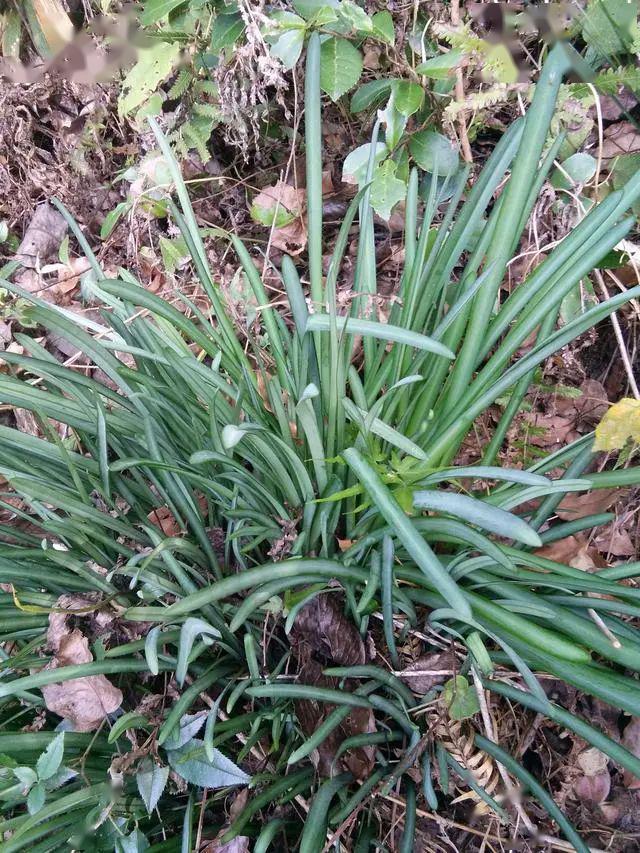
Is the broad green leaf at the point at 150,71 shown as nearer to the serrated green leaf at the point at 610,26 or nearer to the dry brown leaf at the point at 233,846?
the serrated green leaf at the point at 610,26

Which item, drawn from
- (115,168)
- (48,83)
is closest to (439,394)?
(115,168)

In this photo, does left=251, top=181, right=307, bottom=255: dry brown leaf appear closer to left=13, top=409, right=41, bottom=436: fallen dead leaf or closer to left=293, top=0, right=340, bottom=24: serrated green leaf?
left=293, top=0, right=340, bottom=24: serrated green leaf

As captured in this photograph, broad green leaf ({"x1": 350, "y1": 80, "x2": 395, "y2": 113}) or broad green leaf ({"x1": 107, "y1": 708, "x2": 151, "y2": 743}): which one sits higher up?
broad green leaf ({"x1": 350, "y1": 80, "x2": 395, "y2": 113})

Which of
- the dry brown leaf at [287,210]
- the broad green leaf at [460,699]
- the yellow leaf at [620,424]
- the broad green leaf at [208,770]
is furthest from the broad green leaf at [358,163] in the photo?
the broad green leaf at [208,770]

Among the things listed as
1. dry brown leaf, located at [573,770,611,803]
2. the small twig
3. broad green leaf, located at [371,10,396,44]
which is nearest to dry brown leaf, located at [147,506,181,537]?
the small twig

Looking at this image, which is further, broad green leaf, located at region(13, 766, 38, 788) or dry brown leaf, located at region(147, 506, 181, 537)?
dry brown leaf, located at region(147, 506, 181, 537)

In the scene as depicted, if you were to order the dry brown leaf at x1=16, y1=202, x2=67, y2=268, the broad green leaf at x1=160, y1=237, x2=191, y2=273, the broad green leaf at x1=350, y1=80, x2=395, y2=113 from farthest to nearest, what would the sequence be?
the dry brown leaf at x1=16, y1=202, x2=67, y2=268 → the broad green leaf at x1=160, y1=237, x2=191, y2=273 → the broad green leaf at x1=350, y1=80, x2=395, y2=113
